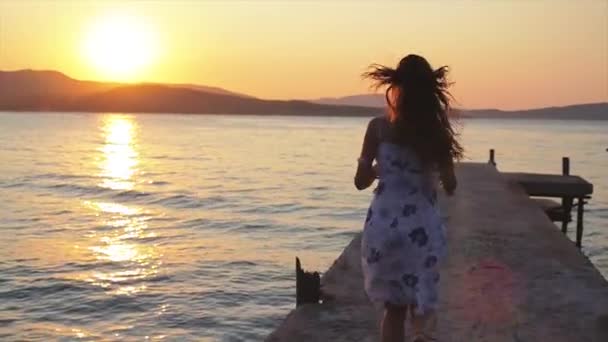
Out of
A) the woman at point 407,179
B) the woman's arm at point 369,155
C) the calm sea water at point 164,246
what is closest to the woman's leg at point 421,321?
the woman at point 407,179

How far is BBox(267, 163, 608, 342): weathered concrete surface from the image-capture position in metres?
6.29

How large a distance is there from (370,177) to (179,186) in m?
36.3

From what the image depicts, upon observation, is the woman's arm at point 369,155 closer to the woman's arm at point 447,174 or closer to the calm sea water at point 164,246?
the woman's arm at point 447,174

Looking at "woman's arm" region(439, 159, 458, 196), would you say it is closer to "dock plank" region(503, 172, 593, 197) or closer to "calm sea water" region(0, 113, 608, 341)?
"calm sea water" region(0, 113, 608, 341)

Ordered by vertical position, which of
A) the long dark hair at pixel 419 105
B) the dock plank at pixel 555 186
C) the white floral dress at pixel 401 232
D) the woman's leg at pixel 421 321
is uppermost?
the long dark hair at pixel 419 105

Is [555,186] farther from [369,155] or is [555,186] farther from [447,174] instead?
[369,155]

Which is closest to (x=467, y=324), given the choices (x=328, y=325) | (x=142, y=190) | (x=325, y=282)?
(x=328, y=325)

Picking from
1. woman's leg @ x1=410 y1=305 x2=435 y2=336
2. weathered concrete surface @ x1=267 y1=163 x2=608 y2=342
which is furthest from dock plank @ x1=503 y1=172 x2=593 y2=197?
woman's leg @ x1=410 y1=305 x2=435 y2=336

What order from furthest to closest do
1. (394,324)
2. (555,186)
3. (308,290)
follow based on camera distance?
(555,186) → (308,290) → (394,324)

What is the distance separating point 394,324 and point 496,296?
277 cm

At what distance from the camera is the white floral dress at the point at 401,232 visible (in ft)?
15.4

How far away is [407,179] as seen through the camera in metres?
4.71

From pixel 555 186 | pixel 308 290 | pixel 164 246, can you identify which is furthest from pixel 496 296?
pixel 164 246

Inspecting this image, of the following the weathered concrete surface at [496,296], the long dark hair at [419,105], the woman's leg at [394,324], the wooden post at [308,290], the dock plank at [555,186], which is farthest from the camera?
the dock plank at [555,186]
